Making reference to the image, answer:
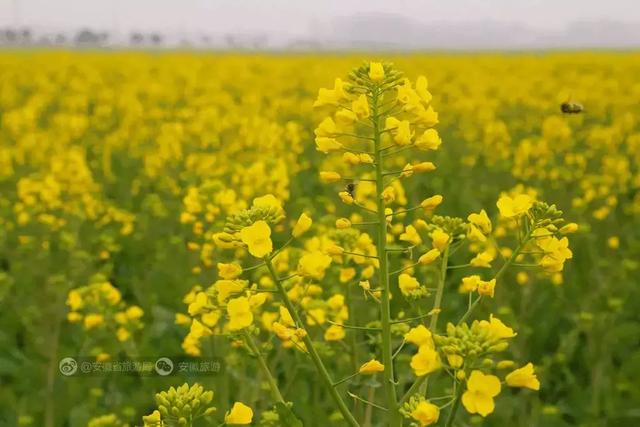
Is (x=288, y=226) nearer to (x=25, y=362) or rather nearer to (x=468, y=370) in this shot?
(x=25, y=362)

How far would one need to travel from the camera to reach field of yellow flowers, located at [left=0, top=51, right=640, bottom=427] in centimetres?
150

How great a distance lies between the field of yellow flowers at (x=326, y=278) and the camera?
1.50m

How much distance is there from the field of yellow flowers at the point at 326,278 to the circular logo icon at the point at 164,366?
3 cm

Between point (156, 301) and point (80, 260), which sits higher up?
point (80, 260)

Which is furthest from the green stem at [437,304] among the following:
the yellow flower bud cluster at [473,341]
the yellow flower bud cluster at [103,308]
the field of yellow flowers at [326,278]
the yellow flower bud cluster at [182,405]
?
the yellow flower bud cluster at [103,308]

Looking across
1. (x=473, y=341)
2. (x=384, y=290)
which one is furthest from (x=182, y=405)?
(x=473, y=341)

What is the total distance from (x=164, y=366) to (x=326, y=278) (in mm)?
986

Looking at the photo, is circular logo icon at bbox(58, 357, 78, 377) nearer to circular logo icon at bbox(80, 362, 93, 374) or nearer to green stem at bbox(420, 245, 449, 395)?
circular logo icon at bbox(80, 362, 93, 374)

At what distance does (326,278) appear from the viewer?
3.27 metres

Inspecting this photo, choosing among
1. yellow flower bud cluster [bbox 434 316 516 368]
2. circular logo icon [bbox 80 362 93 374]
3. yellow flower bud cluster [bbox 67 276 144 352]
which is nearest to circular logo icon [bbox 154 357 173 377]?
circular logo icon [bbox 80 362 93 374]

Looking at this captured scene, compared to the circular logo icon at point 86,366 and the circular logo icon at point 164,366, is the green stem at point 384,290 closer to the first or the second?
the circular logo icon at point 164,366

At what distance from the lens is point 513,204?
5.04 feet

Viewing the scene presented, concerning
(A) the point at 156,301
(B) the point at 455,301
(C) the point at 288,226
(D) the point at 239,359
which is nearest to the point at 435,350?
(D) the point at 239,359

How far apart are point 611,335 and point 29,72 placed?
14349mm
